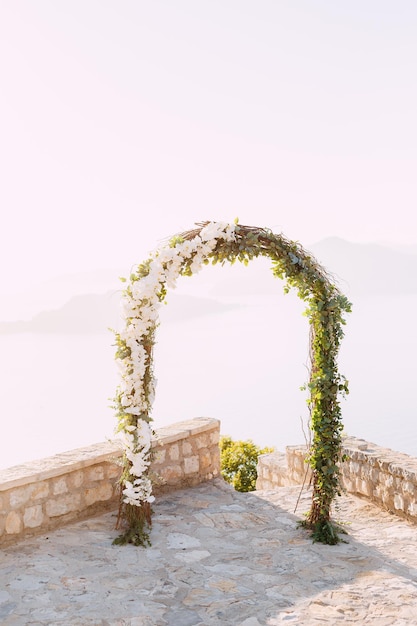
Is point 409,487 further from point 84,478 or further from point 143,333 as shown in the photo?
point 84,478

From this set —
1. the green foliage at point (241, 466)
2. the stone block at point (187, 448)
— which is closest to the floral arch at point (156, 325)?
the stone block at point (187, 448)

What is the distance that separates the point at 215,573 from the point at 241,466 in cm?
636

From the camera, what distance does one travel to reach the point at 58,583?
15.7 ft

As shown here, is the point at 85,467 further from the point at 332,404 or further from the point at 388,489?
the point at 388,489

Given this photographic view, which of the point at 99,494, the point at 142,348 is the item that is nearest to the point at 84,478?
the point at 99,494

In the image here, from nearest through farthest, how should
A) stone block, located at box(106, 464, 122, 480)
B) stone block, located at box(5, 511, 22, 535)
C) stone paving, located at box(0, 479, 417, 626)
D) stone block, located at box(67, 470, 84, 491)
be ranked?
stone paving, located at box(0, 479, 417, 626) < stone block, located at box(5, 511, 22, 535) < stone block, located at box(67, 470, 84, 491) < stone block, located at box(106, 464, 122, 480)

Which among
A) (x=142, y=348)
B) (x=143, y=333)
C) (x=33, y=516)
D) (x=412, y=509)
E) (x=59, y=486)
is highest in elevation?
(x=143, y=333)

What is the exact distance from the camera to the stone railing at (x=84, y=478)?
5.50m

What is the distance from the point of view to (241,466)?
11312 mm

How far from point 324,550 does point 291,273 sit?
2447 mm

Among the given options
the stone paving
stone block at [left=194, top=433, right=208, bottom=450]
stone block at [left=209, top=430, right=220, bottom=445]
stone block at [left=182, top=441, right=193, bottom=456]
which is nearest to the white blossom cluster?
the stone paving

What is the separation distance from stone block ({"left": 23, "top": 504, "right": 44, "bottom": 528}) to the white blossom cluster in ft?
2.44

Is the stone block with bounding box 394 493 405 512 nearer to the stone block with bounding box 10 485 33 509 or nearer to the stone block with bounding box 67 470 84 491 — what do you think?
the stone block with bounding box 67 470 84 491

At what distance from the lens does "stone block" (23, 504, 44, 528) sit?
5.56 m
